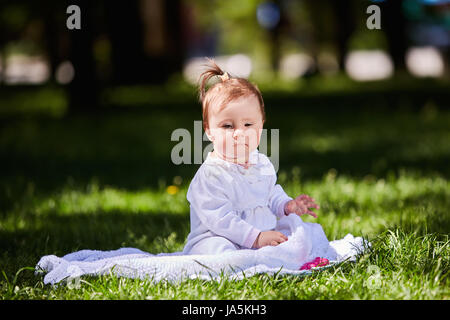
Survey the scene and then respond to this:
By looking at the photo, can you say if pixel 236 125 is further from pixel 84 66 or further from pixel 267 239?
pixel 84 66

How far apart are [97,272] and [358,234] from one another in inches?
65.2

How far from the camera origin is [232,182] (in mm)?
3264

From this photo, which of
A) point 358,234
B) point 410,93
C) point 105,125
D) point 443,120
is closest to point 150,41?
point 410,93

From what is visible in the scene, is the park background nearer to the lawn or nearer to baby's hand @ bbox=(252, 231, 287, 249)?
the lawn

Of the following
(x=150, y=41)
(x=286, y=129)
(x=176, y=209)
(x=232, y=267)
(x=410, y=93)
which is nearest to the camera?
(x=232, y=267)

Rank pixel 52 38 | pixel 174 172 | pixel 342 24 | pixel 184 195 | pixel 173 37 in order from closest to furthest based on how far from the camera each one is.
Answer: pixel 184 195
pixel 174 172
pixel 173 37
pixel 342 24
pixel 52 38

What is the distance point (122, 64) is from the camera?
17953 mm

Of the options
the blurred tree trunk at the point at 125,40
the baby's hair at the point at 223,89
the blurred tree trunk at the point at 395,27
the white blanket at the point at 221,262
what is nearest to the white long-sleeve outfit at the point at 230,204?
the white blanket at the point at 221,262

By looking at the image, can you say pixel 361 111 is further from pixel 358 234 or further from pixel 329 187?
pixel 358 234

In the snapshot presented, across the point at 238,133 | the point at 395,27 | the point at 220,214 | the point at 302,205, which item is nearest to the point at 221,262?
the point at 220,214

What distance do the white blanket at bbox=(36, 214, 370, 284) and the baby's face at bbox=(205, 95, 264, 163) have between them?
473 millimetres

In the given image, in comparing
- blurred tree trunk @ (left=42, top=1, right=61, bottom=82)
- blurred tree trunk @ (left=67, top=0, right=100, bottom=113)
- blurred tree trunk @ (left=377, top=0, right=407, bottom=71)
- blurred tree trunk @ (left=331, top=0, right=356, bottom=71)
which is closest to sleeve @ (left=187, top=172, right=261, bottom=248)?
blurred tree trunk @ (left=67, top=0, right=100, bottom=113)

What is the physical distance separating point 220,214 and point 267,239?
0.91 feet

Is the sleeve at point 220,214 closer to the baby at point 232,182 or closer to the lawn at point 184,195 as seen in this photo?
the baby at point 232,182
